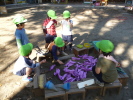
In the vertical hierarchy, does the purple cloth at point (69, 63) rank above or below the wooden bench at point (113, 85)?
above

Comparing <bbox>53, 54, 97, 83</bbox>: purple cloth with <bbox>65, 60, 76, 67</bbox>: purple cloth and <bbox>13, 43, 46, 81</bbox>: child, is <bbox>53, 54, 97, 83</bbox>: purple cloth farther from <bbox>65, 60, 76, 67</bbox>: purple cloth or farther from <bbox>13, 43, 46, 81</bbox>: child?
<bbox>13, 43, 46, 81</bbox>: child

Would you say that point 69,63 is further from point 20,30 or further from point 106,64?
point 20,30

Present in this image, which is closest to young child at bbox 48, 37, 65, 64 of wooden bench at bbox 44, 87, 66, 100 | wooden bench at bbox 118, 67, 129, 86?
wooden bench at bbox 44, 87, 66, 100

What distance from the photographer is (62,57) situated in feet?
13.3

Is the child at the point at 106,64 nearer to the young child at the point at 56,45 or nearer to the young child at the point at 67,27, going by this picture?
the young child at the point at 56,45

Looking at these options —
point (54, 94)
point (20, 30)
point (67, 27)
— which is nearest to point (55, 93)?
point (54, 94)

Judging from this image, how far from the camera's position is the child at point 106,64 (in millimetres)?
2514

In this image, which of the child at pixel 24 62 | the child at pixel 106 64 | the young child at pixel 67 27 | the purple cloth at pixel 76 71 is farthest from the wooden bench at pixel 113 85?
the young child at pixel 67 27

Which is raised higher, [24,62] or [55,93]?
[24,62]

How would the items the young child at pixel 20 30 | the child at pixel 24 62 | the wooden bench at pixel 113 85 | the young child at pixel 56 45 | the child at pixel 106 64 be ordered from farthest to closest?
the young child at pixel 56 45
the young child at pixel 20 30
the child at pixel 24 62
the wooden bench at pixel 113 85
the child at pixel 106 64

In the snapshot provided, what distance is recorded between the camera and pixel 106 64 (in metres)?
2.56

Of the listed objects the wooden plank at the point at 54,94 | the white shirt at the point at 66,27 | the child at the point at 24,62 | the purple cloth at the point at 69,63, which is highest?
the white shirt at the point at 66,27

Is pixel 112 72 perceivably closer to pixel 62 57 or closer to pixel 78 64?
pixel 78 64

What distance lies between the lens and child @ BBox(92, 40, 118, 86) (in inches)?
99.0
